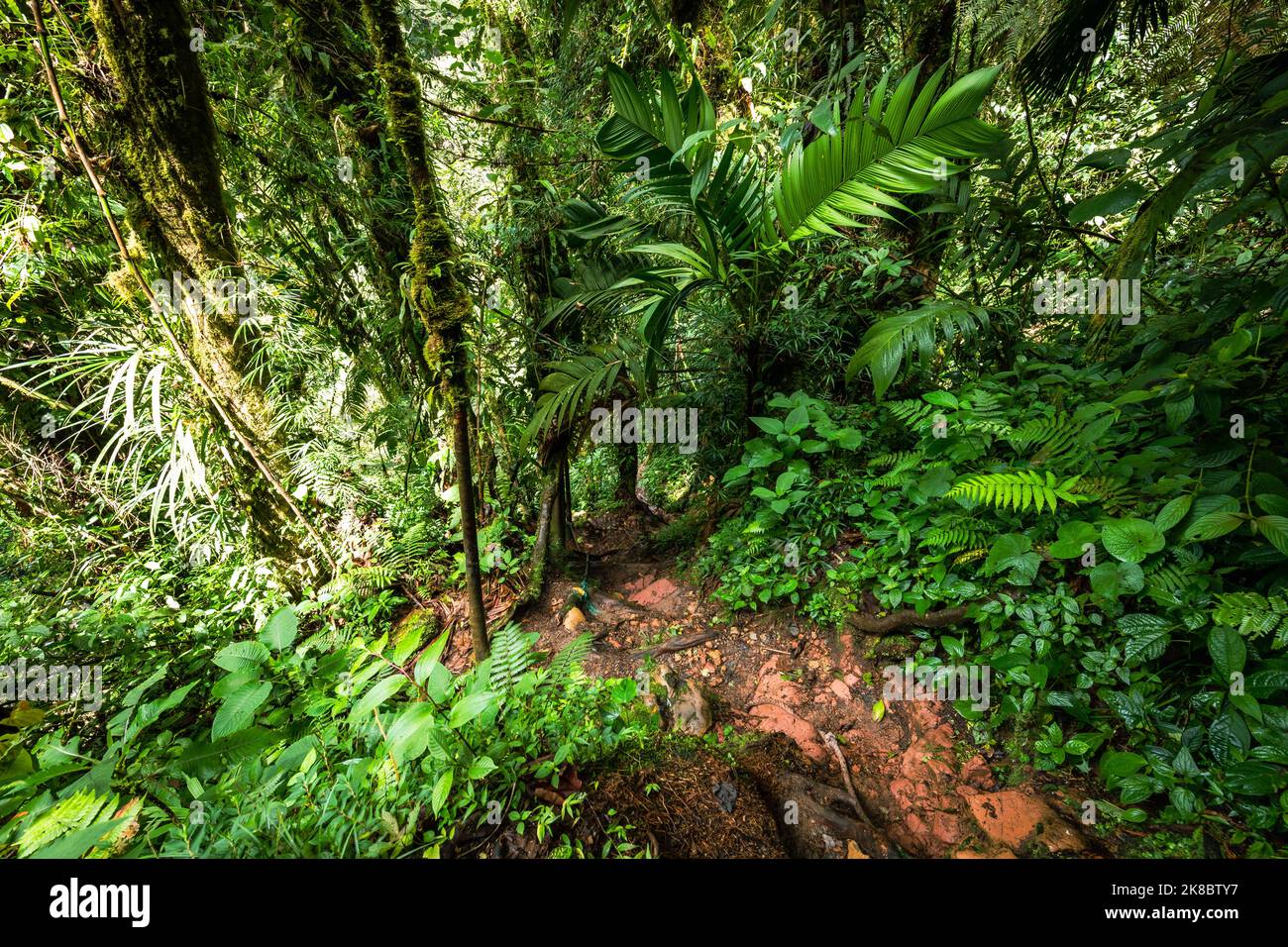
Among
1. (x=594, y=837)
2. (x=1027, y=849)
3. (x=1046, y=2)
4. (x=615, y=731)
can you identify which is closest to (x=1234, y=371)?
(x=1027, y=849)

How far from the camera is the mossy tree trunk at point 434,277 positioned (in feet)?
5.71

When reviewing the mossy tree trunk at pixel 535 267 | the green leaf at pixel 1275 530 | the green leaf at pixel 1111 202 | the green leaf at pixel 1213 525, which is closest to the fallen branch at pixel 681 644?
the mossy tree trunk at pixel 535 267

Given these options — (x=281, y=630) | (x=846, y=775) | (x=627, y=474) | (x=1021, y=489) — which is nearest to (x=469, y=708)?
(x=281, y=630)

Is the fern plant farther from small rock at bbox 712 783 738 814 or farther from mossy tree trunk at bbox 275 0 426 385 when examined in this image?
mossy tree trunk at bbox 275 0 426 385

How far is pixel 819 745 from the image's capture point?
1853mm

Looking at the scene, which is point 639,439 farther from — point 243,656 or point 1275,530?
point 1275,530

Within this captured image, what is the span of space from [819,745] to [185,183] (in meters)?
3.91

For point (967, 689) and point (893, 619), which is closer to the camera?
point (967, 689)

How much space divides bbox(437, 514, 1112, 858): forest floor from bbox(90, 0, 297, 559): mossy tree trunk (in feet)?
5.47

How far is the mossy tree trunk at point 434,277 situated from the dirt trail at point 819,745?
100 centimetres

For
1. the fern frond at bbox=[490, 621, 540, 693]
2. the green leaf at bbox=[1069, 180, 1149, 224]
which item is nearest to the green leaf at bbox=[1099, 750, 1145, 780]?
the fern frond at bbox=[490, 621, 540, 693]

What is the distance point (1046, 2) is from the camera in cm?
231

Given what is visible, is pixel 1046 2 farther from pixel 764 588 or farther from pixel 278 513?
pixel 278 513

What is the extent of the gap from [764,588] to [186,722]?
2.87 meters
